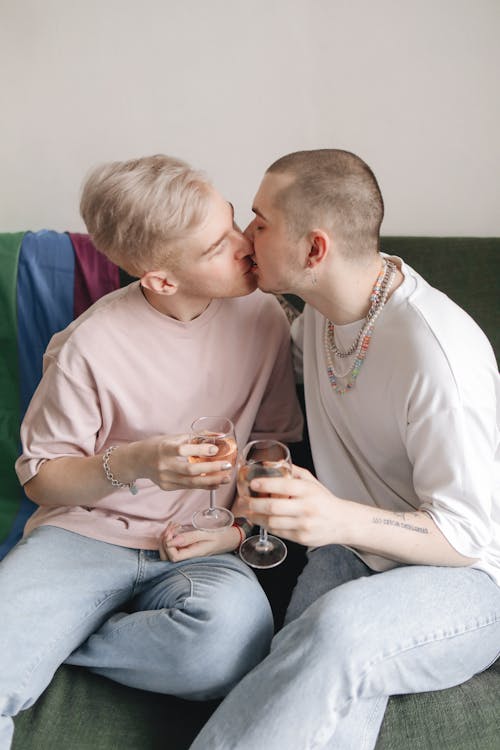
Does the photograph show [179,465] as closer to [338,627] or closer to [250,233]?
[338,627]

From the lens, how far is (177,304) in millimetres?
1620

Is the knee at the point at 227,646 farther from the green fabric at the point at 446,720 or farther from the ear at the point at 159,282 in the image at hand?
the ear at the point at 159,282

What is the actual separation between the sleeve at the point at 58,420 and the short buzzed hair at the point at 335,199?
24.6 inches

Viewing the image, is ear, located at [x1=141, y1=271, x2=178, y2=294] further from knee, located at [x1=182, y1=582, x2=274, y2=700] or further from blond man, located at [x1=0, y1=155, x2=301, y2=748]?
knee, located at [x1=182, y1=582, x2=274, y2=700]

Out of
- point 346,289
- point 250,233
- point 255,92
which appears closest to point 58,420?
point 250,233

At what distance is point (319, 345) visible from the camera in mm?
1686

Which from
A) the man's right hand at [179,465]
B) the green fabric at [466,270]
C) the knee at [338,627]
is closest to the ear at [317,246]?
the man's right hand at [179,465]

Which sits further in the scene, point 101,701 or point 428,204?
point 428,204

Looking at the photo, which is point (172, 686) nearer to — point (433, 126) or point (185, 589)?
point (185, 589)

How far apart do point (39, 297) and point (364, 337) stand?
1003 mm

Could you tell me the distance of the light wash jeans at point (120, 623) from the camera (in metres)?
1.34

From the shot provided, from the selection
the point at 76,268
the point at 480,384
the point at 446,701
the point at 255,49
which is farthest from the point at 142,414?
the point at 255,49

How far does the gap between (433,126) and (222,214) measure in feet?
3.09

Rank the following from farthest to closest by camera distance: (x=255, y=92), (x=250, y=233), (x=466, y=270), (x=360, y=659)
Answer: (x=255, y=92) → (x=466, y=270) → (x=250, y=233) → (x=360, y=659)
